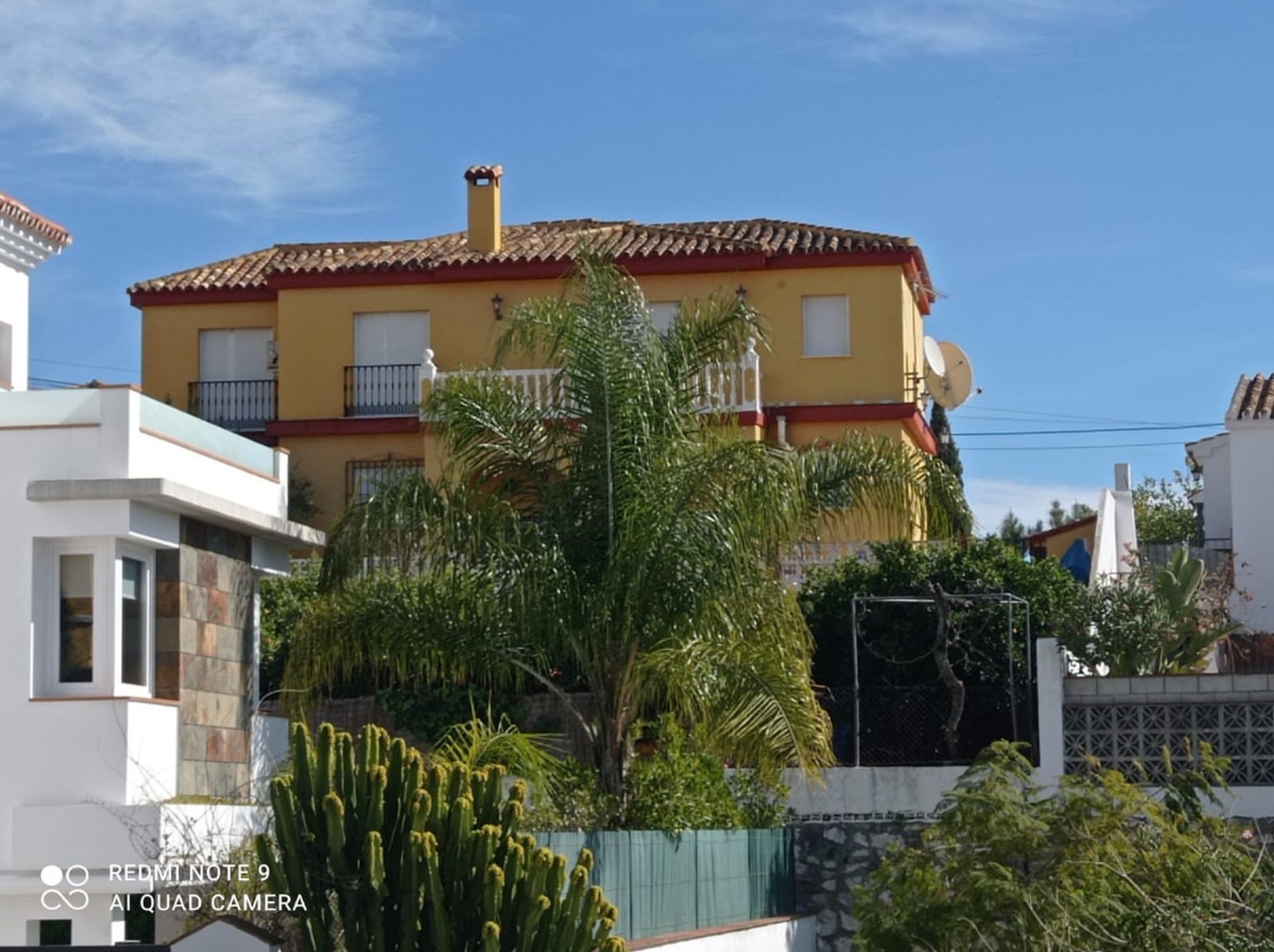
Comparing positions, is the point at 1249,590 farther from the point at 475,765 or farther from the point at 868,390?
the point at 475,765

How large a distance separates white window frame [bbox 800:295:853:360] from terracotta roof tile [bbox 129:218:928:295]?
2.74 ft

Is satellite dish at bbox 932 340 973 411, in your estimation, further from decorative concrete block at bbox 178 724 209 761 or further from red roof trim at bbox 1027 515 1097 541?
decorative concrete block at bbox 178 724 209 761

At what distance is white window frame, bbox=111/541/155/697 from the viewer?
17641mm

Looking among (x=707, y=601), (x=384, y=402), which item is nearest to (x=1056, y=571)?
(x=707, y=601)

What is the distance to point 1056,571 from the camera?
23281 mm

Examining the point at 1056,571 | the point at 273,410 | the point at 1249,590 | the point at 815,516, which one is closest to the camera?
the point at 815,516

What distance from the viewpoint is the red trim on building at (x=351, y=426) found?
119 feet

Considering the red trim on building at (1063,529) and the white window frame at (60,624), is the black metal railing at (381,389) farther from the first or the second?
the white window frame at (60,624)

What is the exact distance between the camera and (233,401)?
3844 cm

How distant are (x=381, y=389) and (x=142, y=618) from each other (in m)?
19.2

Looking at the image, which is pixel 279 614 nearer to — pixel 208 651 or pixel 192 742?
pixel 208 651

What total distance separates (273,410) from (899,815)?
2044 centimetres
